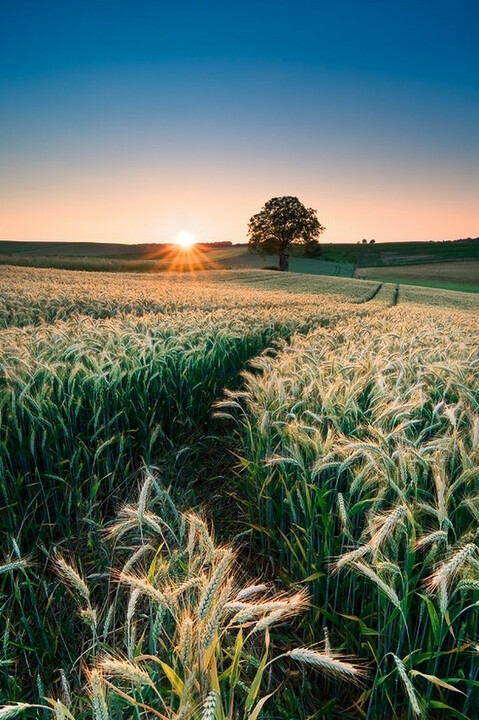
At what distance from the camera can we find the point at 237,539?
3125mm

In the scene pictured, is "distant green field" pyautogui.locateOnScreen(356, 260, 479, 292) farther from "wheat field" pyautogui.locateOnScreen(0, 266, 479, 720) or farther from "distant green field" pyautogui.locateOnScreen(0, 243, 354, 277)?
"wheat field" pyautogui.locateOnScreen(0, 266, 479, 720)

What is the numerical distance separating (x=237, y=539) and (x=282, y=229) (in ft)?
205

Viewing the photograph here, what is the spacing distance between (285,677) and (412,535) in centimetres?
106

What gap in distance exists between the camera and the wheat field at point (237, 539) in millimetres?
1331

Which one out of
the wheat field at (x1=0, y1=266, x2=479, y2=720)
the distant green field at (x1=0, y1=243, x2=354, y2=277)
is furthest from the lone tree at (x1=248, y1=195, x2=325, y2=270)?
the wheat field at (x1=0, y1=266, x2=479, y2=720)

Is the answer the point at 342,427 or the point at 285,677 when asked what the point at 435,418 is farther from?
the point at 285,677

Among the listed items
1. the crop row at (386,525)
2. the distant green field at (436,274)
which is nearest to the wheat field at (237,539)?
the crop row at (386,525)

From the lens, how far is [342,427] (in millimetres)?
2850

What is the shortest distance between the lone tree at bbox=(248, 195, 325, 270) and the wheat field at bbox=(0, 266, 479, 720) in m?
58.5

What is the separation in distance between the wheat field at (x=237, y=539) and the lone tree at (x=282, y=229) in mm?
58493

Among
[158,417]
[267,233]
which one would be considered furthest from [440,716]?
[267,233]

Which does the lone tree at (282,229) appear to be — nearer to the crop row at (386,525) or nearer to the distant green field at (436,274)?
the distant green field at (436,274)

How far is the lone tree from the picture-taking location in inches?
2421

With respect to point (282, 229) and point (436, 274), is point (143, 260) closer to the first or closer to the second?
point (282, 229)
